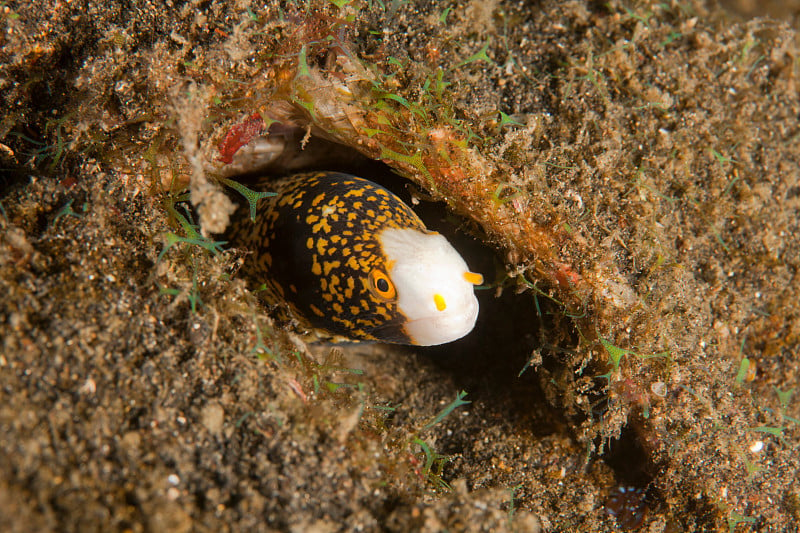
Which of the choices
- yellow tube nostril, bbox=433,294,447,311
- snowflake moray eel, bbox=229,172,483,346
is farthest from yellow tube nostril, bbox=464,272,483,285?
yellow tube nostril, bbox=433,294,447,311

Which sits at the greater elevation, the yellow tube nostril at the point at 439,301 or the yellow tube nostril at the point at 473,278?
the yellow tube nostril at the point at 473,278

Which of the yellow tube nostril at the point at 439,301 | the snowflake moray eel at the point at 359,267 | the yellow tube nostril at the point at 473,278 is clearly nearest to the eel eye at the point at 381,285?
the snowflake moray eel at the point at 359,267

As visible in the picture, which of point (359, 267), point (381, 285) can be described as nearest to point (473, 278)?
point (381, 285)

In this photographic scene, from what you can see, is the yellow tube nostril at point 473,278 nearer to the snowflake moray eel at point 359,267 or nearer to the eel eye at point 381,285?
the snowflake moray eel at point 359,267

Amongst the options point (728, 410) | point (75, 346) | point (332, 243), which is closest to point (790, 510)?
point (728, 410)

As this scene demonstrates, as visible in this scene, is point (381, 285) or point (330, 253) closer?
point (381, 285)

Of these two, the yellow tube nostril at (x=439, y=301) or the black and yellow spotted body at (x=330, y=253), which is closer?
the yellow tube nostril at (x=439, y=301)

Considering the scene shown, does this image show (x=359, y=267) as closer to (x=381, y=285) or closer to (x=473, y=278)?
(x=381, y=285)

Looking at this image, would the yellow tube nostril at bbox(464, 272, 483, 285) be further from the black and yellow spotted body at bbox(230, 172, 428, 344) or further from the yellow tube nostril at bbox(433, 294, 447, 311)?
the black and yellow spotted body at bbox(230, 172, 428, 344)
